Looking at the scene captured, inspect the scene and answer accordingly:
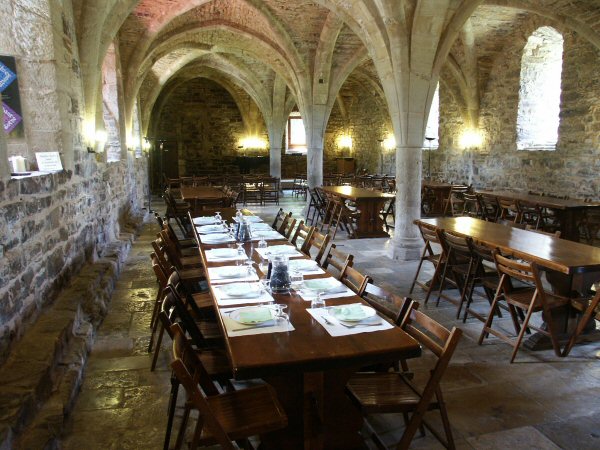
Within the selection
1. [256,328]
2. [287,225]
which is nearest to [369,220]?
[287,225]

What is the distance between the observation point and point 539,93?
1050 cm

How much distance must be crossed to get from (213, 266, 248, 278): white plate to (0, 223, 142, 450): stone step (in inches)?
42.4

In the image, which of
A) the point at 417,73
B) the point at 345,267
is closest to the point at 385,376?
the point at 345,267

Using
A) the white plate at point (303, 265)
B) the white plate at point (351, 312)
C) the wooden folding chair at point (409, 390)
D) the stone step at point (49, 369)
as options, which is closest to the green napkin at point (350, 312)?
the white plate at point (351, 312)

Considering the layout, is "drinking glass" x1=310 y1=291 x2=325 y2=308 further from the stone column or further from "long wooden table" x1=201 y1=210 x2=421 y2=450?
the stone column

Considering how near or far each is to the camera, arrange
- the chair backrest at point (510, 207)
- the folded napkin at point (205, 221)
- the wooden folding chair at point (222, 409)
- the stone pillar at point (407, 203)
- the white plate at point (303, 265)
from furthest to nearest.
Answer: the chair backrest at point (510, 207) → the stone pillar at point (407, 203) → the folded napkin at point (205, 221) → the white plate at point (303, 265) → the wooden folding chair at point (222, 409)

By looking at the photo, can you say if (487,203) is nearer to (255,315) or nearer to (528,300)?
(528,300)

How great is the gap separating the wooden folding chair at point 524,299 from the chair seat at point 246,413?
6.86 ft

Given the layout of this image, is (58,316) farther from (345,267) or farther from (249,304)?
(345,267)

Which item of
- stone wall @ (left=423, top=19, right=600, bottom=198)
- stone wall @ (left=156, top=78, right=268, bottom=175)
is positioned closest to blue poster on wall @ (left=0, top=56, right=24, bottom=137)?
stone wall @ (left=423, top=19, right=600, bottom=198)

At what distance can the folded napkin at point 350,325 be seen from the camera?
7.08 feet

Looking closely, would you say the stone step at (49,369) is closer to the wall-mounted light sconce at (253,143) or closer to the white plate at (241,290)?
the white plate at (241,290)

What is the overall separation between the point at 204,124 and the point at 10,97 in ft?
52.4

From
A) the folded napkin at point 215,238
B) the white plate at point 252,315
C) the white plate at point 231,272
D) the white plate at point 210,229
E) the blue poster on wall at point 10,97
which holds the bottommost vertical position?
the white plate at point 252,315
